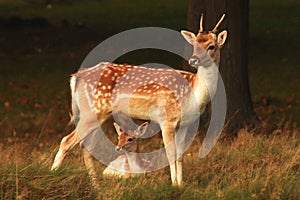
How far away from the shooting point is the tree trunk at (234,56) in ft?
39.5

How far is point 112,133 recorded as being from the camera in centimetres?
1262

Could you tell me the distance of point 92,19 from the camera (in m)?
29.1

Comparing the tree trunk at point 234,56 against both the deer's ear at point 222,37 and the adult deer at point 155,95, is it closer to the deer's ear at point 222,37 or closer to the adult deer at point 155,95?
the adult deer at point 155,95

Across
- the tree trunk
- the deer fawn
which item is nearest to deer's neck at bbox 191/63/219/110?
the deer fawn

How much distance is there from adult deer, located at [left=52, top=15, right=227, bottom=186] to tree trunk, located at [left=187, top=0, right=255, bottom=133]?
342 centimetres

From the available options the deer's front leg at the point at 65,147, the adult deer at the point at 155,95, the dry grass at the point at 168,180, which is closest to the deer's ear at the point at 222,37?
the adult deer at the point at 155,95

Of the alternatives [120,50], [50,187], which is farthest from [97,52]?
[50,187]

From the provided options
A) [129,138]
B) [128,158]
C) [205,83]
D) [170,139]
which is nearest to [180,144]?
[170,139]

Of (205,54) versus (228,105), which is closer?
(205,54)

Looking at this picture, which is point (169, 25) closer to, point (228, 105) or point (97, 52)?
point (97, 52)

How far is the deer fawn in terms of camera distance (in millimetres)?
8703

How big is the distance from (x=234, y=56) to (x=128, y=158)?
3.79 metres

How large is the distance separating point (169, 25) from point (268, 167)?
17.6m

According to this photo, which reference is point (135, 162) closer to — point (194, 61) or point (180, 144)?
point (180, 144)
